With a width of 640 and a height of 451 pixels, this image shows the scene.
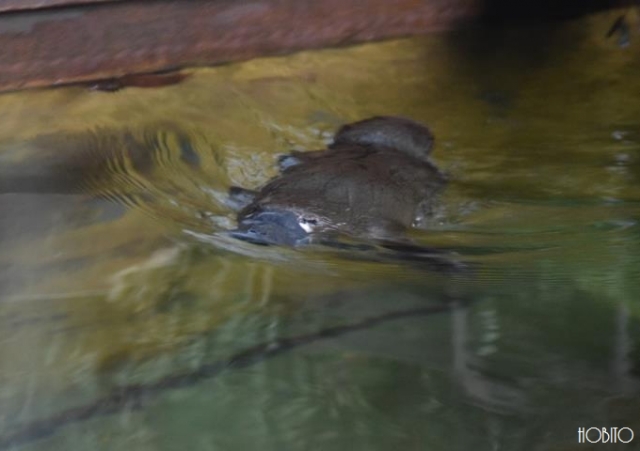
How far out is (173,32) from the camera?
→ 13.9ft

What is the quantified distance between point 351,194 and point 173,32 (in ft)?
4.89

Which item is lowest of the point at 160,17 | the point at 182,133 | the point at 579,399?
the point at 579,399

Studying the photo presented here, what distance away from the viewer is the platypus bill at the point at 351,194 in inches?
116

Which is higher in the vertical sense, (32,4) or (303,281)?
Answer: (32,4)

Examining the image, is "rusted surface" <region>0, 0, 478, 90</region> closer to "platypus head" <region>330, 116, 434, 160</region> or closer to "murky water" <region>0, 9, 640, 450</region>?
"murky water" <region>0, 9, 640, 450</region>

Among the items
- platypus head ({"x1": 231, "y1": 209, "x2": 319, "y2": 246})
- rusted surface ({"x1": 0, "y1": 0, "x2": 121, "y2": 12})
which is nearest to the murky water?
platypus head ({"x1": 231, "y1": 209, "x2": 319, "y2": 246})

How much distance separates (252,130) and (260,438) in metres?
2.15

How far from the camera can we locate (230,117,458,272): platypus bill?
2955 millimetres

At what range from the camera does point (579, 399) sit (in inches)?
79.7

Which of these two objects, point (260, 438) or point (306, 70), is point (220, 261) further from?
point (306, 70)

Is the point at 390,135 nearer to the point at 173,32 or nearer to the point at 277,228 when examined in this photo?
the point at 277,228

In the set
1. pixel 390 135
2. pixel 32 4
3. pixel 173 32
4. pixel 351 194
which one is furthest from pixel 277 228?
pixel 32 4

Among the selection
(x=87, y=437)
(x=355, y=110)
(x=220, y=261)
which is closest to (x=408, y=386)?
(x=87, y=437)

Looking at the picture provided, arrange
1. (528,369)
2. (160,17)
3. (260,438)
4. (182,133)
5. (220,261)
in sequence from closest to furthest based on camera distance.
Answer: (260,438) → (528,369) → (220,261) → (182,133) → (160,17)
